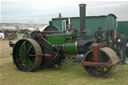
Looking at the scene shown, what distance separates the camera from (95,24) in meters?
9.98

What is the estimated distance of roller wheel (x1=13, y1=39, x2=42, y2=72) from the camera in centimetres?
535

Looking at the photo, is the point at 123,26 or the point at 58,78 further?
the point at 123,26

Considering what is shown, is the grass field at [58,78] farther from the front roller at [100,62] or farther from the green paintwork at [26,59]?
the green paintwork at [26,59]

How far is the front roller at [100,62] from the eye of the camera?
4.44 meters

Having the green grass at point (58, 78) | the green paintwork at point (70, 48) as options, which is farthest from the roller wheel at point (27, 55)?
the green paintwork at point (70, 48)

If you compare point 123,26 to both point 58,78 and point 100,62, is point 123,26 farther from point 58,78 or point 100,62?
point 58,78

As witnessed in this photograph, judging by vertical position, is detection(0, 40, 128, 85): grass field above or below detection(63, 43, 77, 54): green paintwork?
below

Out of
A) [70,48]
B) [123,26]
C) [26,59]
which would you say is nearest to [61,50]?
[70,48]

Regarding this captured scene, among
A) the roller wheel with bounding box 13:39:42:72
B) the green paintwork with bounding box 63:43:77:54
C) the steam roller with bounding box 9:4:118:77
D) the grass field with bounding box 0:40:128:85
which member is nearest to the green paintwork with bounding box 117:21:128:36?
the steam roller with bounding box 9:4:118:77

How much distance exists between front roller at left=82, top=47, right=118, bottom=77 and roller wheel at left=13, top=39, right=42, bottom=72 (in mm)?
1551

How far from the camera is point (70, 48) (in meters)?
5.23

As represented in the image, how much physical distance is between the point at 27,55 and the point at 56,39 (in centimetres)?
110

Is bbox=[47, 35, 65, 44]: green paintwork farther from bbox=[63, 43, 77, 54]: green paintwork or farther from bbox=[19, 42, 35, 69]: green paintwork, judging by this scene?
bbox=[19, 42, 35, 69]: green paintwork

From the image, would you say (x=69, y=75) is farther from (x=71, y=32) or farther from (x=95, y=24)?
(x=95, y=24)
